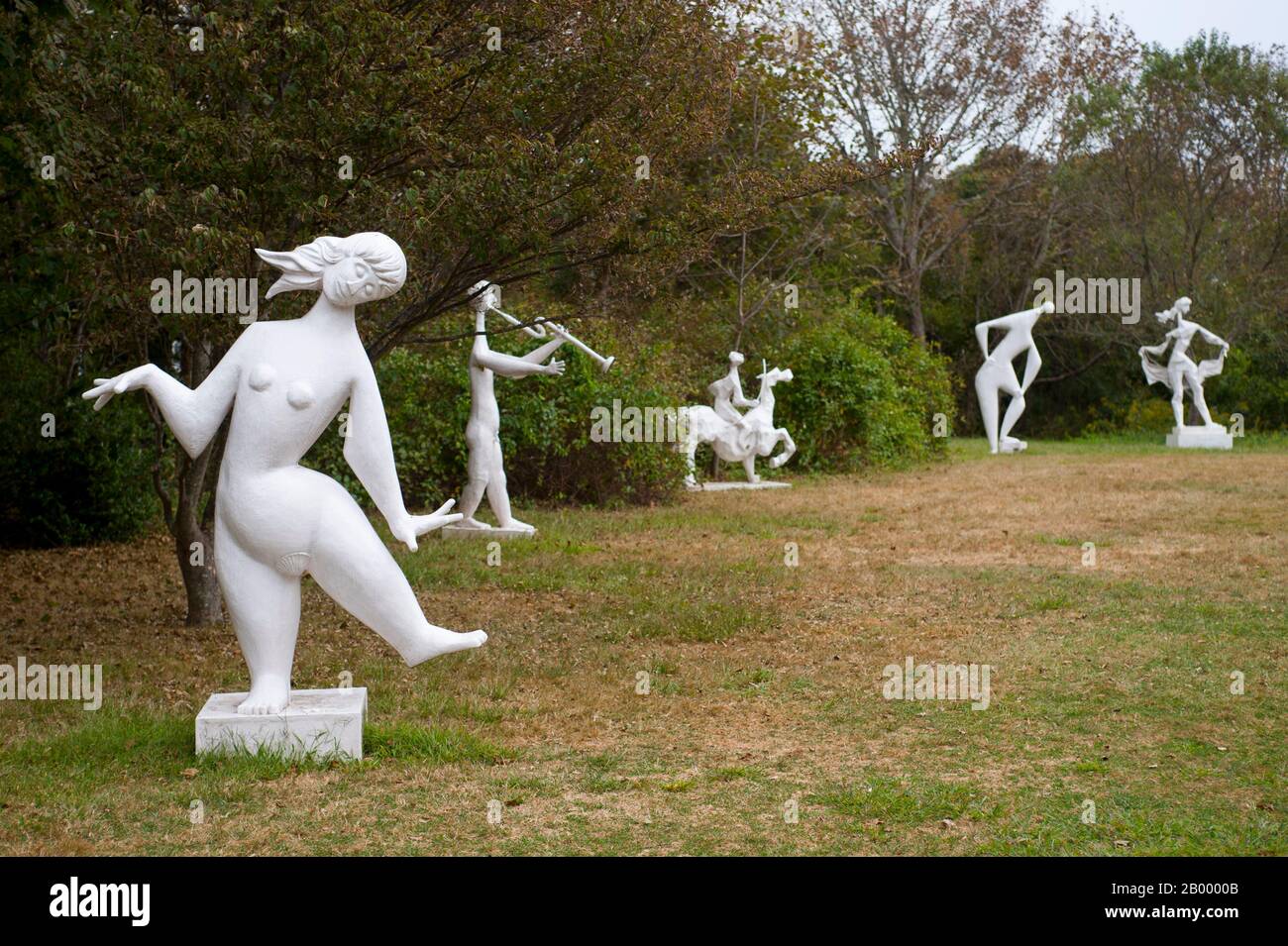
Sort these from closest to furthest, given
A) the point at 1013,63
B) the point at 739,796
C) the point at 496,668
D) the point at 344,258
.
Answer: the point at 739,796 < the point at 344,258 < the point at 496,668 < the point at 1013,63

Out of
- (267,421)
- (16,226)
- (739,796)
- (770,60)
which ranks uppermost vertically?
(770,60)

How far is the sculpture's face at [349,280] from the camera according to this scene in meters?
5.19

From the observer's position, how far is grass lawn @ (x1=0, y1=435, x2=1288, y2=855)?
14.9ft

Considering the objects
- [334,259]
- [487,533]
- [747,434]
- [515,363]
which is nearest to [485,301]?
[515,363]

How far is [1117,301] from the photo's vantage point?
28484 mm

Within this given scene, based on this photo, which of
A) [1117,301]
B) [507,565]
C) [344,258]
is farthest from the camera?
[1117,301]

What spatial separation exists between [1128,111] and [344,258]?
27298 mm

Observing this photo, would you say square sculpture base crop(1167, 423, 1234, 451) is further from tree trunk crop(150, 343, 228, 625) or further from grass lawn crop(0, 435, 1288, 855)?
tree trunk crop(150, 343, 228, 625)

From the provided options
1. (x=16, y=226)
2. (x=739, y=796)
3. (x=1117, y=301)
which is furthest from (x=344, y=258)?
(x=1117, y=301)

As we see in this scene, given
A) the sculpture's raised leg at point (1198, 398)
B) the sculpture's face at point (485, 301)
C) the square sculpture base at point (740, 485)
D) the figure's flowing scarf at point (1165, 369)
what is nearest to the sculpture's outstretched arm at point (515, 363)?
the sculpture's face at point (485, 301)

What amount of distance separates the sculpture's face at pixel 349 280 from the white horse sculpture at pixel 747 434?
10.4m

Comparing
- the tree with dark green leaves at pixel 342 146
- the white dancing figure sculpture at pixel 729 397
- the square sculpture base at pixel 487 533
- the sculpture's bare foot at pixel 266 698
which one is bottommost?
the sculpture's bare foot at pixel 266 698

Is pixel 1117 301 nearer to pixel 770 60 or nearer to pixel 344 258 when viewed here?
pixel 770 60

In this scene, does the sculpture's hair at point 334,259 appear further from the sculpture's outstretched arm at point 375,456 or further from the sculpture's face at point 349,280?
the sculpture's outstretched arm at point 375,456
